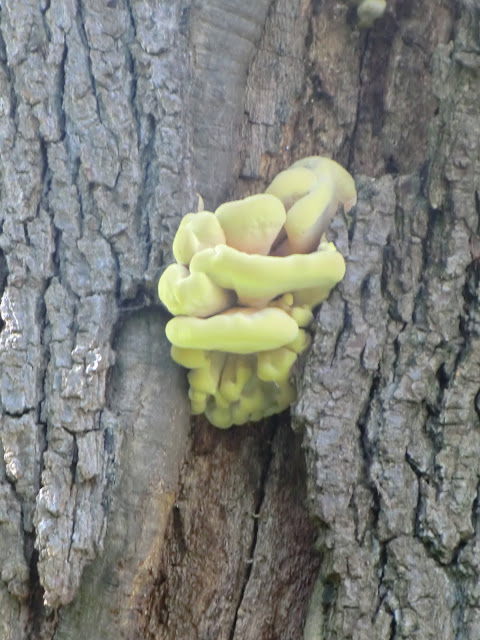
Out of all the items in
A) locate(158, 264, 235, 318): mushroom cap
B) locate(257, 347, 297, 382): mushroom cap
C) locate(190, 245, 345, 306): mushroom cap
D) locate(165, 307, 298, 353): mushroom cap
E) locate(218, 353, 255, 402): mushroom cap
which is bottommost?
locate(218, 353, 255, 402): mushroom cap

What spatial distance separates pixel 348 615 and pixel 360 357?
1.95ft

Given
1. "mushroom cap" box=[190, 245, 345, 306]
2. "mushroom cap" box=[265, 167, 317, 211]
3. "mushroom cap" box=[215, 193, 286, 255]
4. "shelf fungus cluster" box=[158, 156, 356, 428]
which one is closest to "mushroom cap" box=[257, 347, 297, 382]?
"shelf fungus cluster" box=[158, 156, 356, 428]

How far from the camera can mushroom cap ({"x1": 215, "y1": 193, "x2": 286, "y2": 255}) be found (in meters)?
1.61

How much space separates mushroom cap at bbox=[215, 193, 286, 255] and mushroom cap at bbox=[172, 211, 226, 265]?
0.13 feet

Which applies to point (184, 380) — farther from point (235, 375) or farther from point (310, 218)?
point (310, 218)

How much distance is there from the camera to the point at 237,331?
4.98 ft

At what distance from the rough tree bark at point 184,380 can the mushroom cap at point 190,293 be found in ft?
0.46

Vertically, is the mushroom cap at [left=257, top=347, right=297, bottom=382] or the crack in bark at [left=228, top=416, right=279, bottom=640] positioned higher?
the mushroom cap at [left=257, top=347, right=297, bottom=382]

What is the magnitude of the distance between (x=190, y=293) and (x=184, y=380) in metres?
0.30

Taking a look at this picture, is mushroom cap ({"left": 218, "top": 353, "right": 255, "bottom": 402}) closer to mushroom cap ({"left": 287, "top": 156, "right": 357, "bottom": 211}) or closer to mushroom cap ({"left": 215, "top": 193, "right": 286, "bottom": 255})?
mushroom cap ({"left": 215, "top": 193, "right": 286, "bottom": 255})

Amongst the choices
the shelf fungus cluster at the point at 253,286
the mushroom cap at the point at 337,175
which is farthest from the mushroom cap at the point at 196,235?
the mushroom cap at the point at 337,175

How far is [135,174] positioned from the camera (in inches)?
69.3

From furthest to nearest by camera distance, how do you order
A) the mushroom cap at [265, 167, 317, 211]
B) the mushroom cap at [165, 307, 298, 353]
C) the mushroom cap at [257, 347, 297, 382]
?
1. the mushroom cap at [265, 167, 317, 211]
2. the mushroom cap at [257, 347, 297, 382]
3. the mushroom cap at [165, 307, 298, 353]

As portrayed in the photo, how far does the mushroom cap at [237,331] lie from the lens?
4.99 feet
